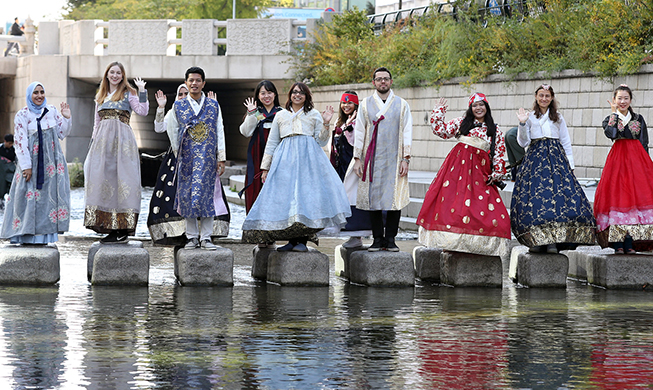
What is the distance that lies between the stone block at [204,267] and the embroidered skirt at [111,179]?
29.3 inches

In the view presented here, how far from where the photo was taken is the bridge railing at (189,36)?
29.1m

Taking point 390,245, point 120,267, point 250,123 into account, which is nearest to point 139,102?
point 250,123

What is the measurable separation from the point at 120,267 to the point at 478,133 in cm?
347

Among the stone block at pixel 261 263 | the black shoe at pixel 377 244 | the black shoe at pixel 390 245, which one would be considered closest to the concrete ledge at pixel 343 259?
the black shoe at pixel 377 244

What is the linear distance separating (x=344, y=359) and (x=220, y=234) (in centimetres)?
375

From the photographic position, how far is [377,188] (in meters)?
9.16

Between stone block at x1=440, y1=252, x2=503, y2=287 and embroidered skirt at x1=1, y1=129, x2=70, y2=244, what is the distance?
363 cm

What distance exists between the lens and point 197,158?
29.1 feet

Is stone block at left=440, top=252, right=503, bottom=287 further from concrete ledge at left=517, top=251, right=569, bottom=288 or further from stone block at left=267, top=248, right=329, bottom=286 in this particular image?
stone block at left=267, top=248, right=329, bottom=286

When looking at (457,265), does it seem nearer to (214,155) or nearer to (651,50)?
(214,155)

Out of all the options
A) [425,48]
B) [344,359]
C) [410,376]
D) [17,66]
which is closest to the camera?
[410,376]

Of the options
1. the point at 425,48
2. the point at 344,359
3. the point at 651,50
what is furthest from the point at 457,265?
the point at 425,48

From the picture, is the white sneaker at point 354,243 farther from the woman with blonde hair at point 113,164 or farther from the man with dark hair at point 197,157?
the woman with blonde hair at point 113,164

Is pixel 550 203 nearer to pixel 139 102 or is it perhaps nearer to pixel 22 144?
pixel 139 102
